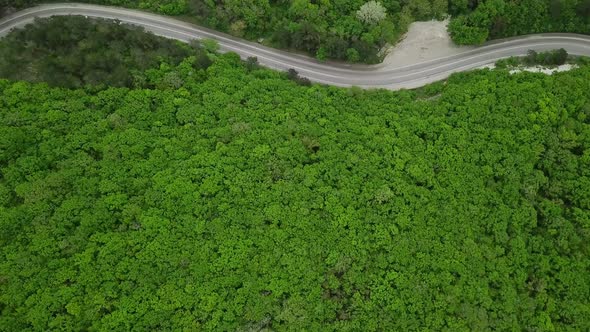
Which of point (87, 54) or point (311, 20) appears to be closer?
point (87, 54)

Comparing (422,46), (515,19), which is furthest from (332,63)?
(515,19)

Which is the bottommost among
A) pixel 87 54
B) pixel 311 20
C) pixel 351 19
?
pixel 87 54

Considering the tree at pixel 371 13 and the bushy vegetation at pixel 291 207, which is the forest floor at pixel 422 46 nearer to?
the tree at pixel 371 13

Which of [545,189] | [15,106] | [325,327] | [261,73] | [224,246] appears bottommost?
[325,327]

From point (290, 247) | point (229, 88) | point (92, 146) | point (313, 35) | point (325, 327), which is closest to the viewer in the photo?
point (325, 327)

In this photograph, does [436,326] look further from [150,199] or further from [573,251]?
[150,199]

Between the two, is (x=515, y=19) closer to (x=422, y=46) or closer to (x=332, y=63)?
(x=422, y=46)

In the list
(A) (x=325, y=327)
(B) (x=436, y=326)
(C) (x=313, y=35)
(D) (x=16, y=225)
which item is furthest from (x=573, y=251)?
(D) (x=16, y=225)
